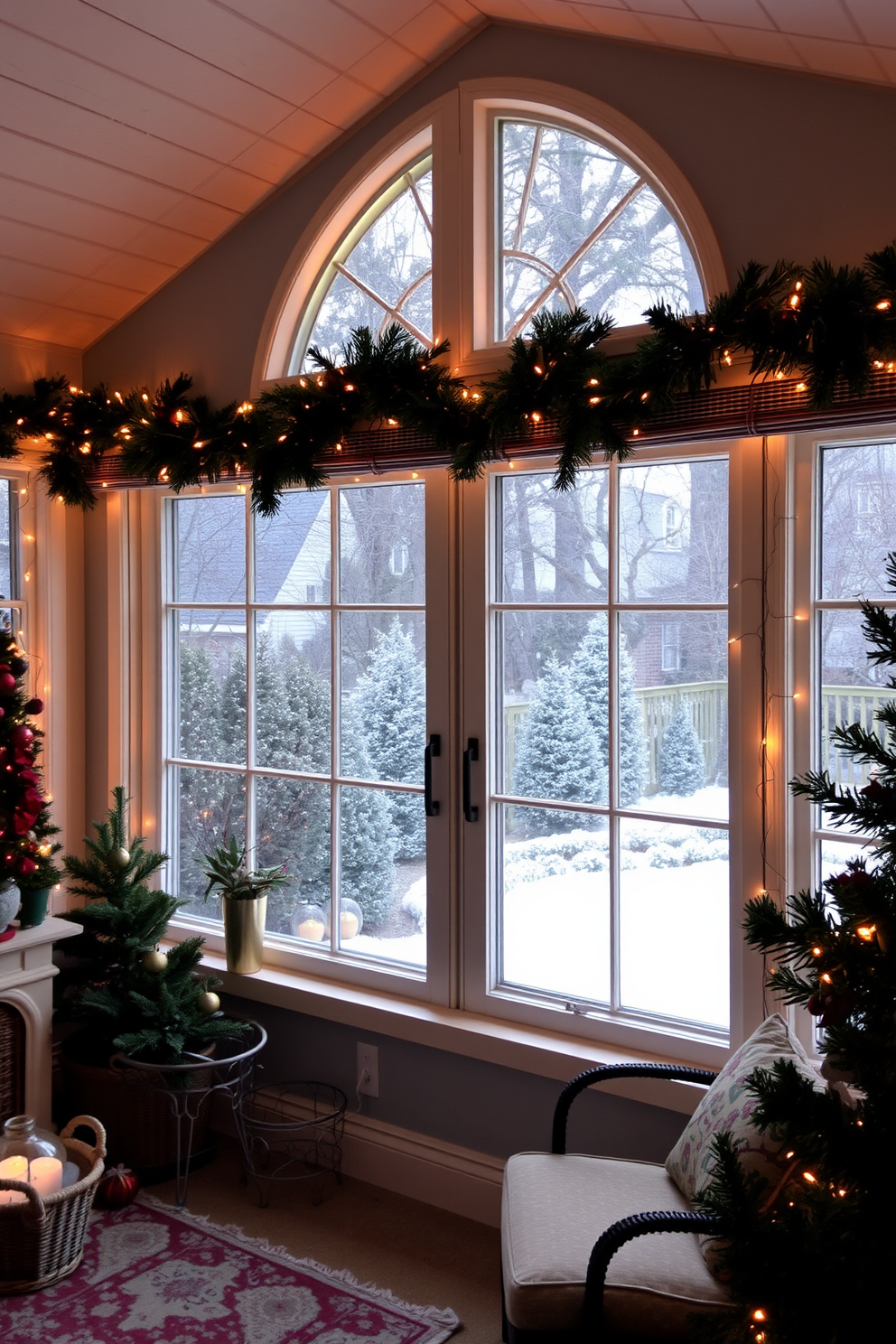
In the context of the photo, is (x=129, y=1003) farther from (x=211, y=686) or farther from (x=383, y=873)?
(x=211, y=686)

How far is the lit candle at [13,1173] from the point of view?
2.55 m

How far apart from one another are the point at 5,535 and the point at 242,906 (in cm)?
142

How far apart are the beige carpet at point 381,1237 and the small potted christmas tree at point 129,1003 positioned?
19cm

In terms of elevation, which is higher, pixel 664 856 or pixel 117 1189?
pixel 664 856

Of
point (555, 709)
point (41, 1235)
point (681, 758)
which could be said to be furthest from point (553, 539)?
point (41, 1235)

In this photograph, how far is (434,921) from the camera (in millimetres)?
3027

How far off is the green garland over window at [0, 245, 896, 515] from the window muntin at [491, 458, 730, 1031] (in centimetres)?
21

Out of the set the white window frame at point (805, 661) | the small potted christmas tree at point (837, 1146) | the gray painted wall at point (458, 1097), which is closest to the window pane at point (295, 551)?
the gray painted wall at point (458, 1097)

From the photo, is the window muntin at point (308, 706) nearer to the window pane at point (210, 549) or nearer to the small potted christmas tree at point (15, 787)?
the window pane at point (210, 549)

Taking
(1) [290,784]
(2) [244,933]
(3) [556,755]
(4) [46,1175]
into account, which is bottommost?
(4) [46,1175]

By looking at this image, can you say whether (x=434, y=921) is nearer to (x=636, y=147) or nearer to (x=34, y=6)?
(x=636, y=147)

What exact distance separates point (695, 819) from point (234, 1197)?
5.39 ft

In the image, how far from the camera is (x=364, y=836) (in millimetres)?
3211

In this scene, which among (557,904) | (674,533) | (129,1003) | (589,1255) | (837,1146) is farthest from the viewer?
(129,1003)
